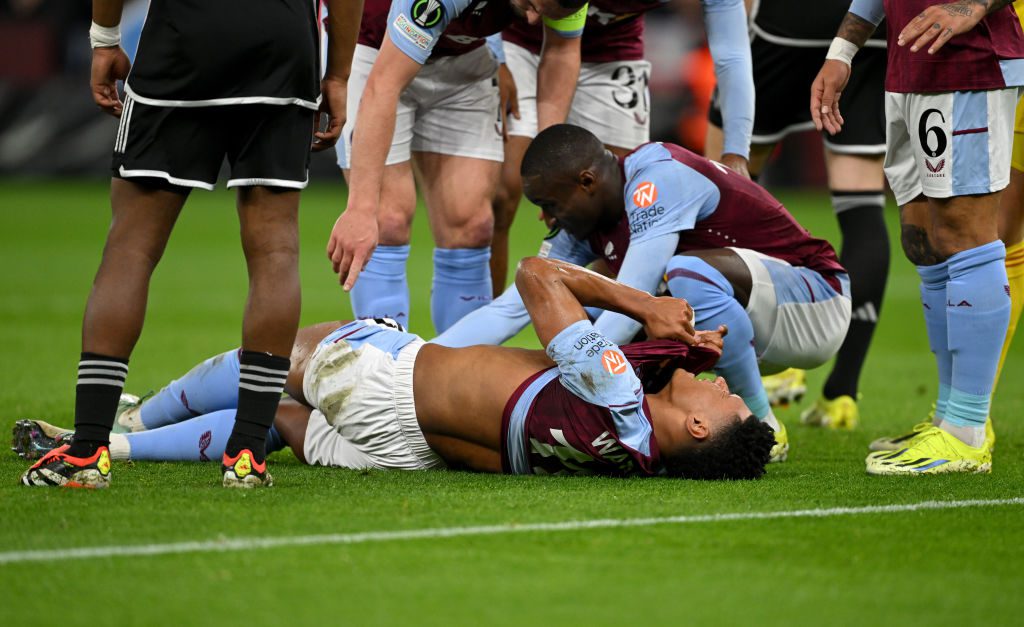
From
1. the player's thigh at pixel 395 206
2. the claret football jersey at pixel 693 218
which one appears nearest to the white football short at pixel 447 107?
the player's thigh at pixel 395 206

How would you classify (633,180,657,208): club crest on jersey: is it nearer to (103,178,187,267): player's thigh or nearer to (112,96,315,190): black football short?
(112,96,315,190): black football short

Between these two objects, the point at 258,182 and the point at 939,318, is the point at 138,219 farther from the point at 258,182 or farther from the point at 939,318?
the point at 939,318

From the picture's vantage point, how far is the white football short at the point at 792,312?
498cm

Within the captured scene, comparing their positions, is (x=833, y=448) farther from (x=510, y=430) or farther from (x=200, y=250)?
(x=200, y=250)

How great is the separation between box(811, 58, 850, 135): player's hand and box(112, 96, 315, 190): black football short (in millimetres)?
1721

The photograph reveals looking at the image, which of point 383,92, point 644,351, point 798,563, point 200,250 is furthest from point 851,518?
point 200,250

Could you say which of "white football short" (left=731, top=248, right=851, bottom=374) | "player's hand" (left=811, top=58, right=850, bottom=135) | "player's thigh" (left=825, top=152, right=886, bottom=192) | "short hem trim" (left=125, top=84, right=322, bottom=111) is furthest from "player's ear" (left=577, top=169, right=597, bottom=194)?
"player's thigh" (left=825, top=152, right=886, bottom=192)

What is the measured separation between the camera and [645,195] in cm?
484

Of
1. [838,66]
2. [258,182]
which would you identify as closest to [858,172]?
[838,66]

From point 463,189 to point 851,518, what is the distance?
2644mm

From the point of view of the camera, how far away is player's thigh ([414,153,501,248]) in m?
5.77

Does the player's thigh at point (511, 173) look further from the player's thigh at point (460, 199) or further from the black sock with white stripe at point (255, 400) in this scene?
the black sock with white stripe at point (255, 400)

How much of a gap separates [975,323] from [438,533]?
2.02 meters

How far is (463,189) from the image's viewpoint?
5781 mm
